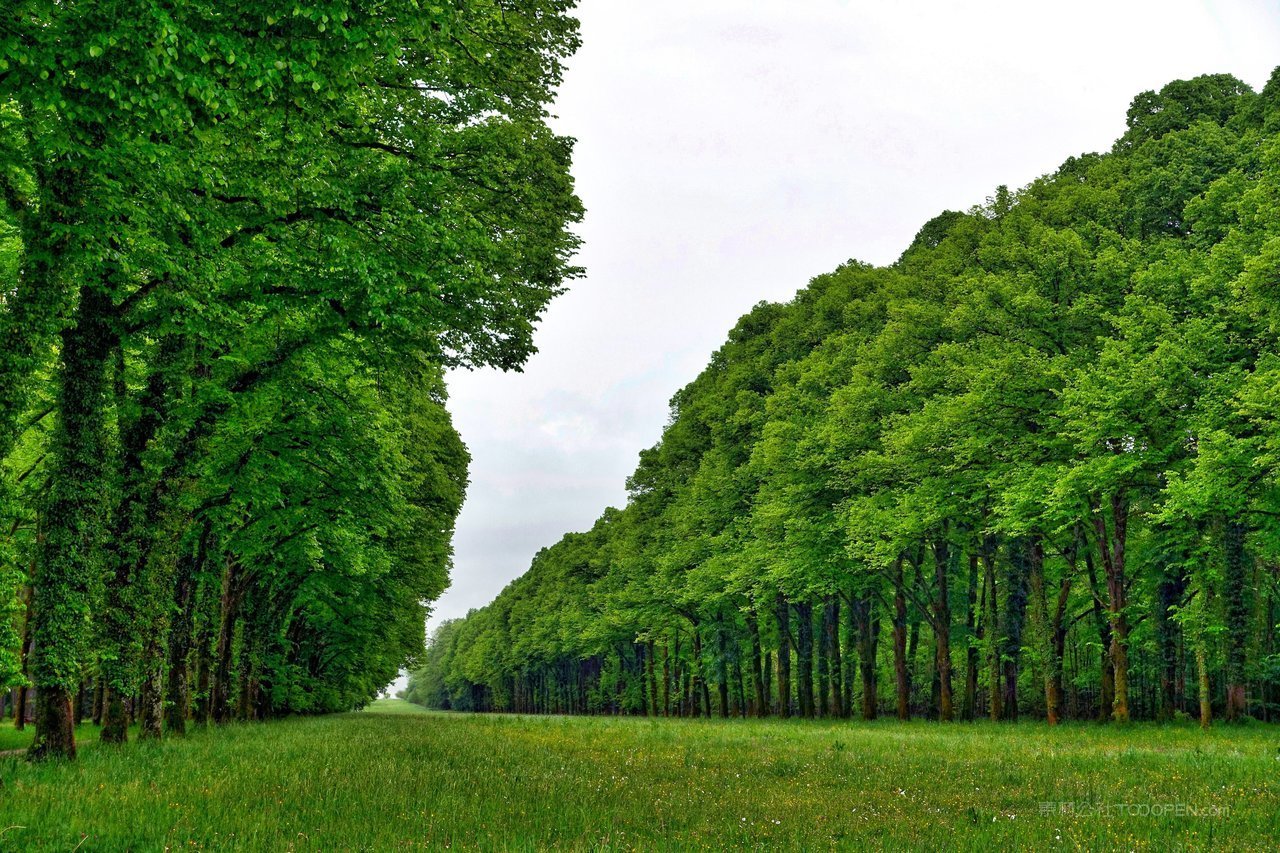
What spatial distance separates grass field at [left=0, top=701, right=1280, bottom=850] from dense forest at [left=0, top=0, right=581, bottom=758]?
3438 mm

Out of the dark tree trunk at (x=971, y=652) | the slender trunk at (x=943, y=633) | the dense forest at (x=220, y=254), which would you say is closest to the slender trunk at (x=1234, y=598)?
the dark tree trunk at (x=971, y=652)

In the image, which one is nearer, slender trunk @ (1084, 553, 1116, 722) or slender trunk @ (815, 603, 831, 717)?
slender trunk @ (1084, 553, 1116, 722)

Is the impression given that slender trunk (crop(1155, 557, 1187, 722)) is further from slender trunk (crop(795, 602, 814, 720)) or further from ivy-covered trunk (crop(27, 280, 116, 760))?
ivy-covered trunk (crop(27, 280, 116, 760))

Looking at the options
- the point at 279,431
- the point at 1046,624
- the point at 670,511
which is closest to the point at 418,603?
the point at 670,511

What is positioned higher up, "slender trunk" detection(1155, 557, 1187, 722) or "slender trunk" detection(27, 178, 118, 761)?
"slender trunk" detection(27, 178, 118, 761)

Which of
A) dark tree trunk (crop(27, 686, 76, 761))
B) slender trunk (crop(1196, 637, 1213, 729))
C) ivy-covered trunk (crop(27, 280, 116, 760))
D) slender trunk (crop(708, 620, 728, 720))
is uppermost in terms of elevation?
ivy-covered trunk (crop(27, 280, 116, 760))

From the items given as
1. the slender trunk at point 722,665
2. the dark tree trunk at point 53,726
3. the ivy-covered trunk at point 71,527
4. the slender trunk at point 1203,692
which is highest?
the ivy-covered trunk at point 71,527

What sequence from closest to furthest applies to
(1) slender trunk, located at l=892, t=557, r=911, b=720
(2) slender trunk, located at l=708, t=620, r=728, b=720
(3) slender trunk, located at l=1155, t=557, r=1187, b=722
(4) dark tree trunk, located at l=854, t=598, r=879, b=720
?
(3) slender trunk, located at l=1155, t=557, r=1187, b=722
(1) slender trunk, located at l=892, t=557, r=911, b=720
(4) dark tree trunk, located at l=854, t=598, r=879, b=720
(2) slender trunk, located at l=708, t=620, r=728, b=720

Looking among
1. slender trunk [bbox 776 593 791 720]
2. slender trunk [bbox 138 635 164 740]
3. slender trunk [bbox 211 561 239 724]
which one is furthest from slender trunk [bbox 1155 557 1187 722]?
slender trunk [bbox 211 561 239 724]

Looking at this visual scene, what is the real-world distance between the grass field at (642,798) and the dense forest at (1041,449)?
27.3ft

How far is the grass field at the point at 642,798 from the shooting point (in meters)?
7.49

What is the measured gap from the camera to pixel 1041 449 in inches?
988

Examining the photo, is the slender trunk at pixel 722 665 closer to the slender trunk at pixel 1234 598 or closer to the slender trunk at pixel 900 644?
the slender trunk at pixel 900 644

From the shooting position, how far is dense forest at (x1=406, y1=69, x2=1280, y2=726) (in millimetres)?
20969
